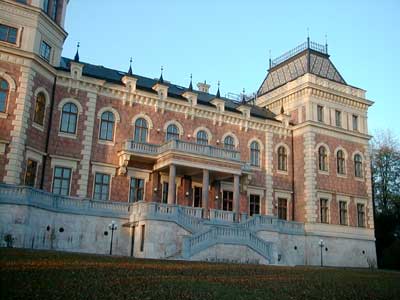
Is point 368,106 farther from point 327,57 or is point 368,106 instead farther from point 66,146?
point 66,146

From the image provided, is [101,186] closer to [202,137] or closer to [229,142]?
[202,137]

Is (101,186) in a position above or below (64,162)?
below

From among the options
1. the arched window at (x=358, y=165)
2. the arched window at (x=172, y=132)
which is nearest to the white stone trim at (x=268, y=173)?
the arched window at (x=358, y=165)

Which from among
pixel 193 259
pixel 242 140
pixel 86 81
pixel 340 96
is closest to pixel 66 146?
pixel 86 81

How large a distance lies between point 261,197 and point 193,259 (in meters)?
13.8

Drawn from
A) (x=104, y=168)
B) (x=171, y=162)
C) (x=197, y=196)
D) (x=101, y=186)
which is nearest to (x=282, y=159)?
(x=197, y=196)

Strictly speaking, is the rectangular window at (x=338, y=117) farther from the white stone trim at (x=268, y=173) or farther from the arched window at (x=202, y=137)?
the arched window at (x=202, y=137)

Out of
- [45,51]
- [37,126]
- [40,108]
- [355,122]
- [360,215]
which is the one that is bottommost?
[360,215]

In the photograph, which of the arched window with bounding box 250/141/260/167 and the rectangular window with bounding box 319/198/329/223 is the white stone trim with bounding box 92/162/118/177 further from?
the rectangular window with bounding box 319/198/329/223

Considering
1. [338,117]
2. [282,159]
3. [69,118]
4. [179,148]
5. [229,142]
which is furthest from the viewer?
[338,117]

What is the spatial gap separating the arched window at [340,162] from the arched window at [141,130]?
1764cm

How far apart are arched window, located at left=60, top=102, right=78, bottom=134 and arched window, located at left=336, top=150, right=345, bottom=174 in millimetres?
22869

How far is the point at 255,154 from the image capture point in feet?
125

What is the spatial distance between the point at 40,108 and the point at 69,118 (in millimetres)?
2154
